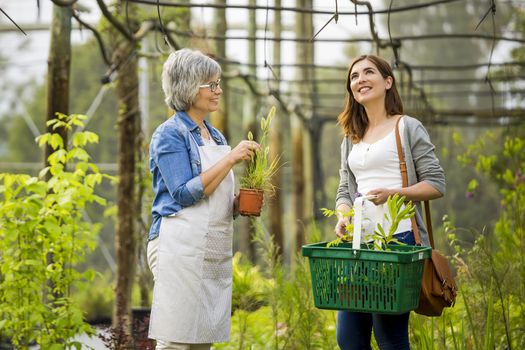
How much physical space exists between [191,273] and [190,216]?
218 millimetres

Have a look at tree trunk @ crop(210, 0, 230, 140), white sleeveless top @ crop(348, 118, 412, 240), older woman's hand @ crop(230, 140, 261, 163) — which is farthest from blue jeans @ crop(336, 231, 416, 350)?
tree trunk @ crop(210, 0, 230, 140)

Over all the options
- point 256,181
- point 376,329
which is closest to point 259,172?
point 256,181

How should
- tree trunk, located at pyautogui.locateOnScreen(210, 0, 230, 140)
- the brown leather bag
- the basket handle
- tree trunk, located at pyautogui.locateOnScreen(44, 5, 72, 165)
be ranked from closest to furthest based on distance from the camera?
the basket handle, the brown leather bag, tree trunk, located at pyautogui.locateOnScreen(44, 5, 72, 165), tree trunk, located at pyautogui.locateOnScreen(210, 0, 230, 140)

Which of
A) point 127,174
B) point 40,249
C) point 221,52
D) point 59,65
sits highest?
point 221,52

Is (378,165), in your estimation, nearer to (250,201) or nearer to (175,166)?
(250,201)

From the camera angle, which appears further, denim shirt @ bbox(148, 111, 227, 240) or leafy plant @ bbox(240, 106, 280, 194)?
leafy plant @ bbox(240, 106, 280, 194)

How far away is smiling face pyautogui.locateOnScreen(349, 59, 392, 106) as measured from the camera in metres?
3.30

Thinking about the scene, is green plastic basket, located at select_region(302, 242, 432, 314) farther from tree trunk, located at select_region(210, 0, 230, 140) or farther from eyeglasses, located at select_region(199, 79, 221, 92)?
tree trunk, located at select_region(210, 0, 230, 140)

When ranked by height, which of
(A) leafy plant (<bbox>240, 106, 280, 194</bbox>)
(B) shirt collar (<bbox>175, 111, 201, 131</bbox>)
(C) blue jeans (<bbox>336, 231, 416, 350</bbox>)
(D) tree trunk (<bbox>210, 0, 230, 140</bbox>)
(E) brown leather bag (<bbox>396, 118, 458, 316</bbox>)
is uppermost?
(D) tree trunk (<bbox>210, 0, 230, 140</bbox>)

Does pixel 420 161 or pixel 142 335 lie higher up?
pixel 420 161

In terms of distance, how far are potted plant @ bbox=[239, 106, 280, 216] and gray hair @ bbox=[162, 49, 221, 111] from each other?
0.28m

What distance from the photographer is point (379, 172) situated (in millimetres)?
3230

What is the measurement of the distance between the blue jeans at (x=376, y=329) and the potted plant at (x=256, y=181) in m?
0.55

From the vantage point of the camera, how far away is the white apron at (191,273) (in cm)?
312
